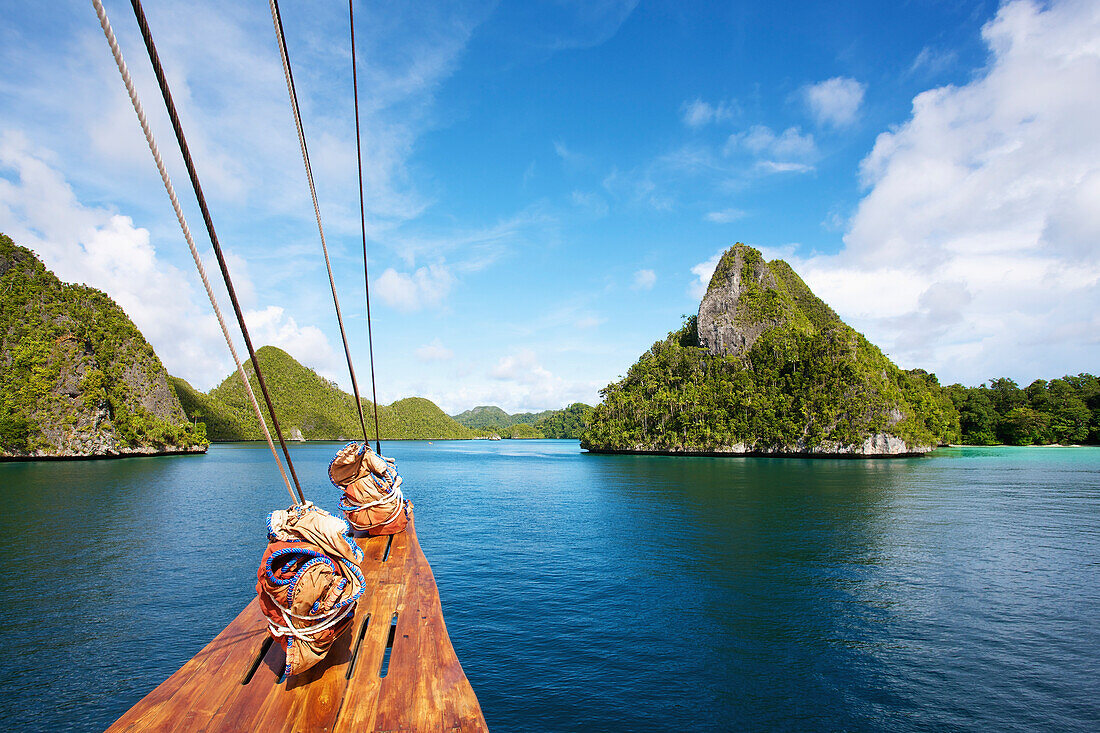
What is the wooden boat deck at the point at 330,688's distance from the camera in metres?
4.13

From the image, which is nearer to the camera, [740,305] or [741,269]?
[740,305]

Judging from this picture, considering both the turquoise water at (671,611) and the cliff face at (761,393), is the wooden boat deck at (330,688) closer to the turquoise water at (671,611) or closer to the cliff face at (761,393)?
the turquoise water at (671,611)

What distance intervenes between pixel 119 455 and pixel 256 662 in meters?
99.0

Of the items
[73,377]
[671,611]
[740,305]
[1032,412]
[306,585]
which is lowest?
[671,611]

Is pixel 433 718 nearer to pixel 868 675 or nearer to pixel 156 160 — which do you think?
pixel 156 160

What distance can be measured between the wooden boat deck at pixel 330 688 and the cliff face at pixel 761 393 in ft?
312

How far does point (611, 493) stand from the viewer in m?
37.3

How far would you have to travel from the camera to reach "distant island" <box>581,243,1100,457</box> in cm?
8788

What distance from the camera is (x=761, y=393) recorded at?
320 feet

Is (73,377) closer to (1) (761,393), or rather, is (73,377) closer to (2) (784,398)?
(1) (761,393)

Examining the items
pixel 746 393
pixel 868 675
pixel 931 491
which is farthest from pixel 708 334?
pixel 868 675

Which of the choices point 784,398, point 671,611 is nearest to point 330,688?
point 671,611

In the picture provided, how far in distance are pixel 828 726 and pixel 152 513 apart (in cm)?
3152

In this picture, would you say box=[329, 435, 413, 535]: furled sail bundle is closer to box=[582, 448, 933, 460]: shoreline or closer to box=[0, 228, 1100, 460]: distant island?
box=[582, 448, 933, 460]: shoreline
